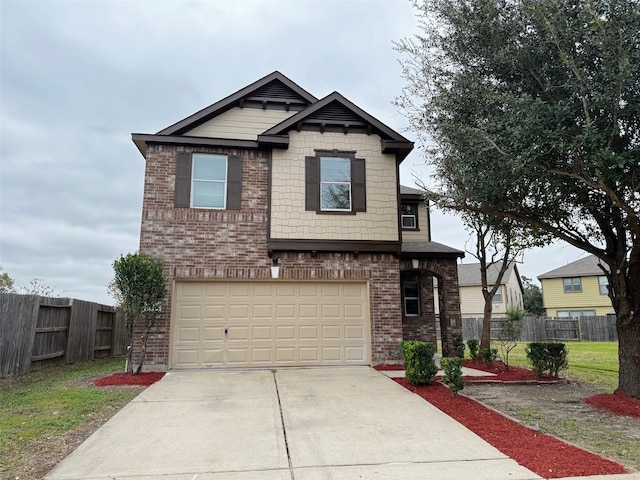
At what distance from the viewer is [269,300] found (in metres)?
11.0

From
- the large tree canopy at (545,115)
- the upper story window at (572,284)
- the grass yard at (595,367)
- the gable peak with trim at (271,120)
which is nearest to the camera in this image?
the large tree canopy at (545,115)

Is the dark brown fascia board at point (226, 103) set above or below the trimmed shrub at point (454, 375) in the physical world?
above

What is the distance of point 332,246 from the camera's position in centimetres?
1120

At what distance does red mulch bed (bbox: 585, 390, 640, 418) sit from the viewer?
273 inches

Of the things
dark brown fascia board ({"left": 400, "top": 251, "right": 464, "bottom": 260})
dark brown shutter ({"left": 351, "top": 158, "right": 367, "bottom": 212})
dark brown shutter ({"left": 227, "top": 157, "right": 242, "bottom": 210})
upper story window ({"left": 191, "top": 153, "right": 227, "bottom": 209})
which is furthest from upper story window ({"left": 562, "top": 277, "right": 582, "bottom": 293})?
upper story window ({"left": 191, "top": 153, "right": 227, "bottom": 209})

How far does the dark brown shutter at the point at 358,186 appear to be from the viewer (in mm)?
11555

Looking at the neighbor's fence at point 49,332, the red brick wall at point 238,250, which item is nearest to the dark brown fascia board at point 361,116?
the red brick wall at point 238,250

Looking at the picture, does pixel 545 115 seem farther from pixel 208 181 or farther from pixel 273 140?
pixel 208 181

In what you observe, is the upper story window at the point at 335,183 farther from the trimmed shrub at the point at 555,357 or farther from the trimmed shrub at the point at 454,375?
the trimmed shrub at the point at 555,357

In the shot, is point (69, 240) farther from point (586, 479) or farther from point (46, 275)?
point (586, 479)

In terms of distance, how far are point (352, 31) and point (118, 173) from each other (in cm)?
1814

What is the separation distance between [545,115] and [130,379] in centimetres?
932

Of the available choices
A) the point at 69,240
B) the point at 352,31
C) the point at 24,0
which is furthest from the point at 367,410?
the point at 69,240

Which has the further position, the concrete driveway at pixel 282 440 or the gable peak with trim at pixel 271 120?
the gable peak with trim at pixel 271 120
